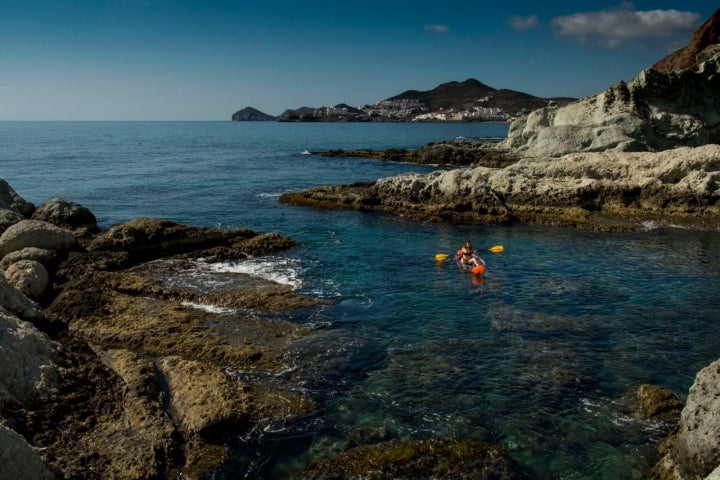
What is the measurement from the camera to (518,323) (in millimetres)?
19953

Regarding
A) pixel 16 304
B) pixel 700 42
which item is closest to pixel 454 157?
pixel 16 304

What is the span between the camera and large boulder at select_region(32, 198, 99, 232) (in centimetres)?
3177

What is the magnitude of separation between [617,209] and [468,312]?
23110 millimetres

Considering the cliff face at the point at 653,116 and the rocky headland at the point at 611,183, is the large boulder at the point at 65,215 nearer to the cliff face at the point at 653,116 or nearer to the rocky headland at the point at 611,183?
the rocky headland at the point at 611,183

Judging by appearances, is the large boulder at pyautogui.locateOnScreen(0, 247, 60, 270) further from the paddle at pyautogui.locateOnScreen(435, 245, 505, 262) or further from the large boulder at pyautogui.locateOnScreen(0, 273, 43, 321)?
the paddle at pyautogui.locateOnScreen(435, 245, 505, 262)

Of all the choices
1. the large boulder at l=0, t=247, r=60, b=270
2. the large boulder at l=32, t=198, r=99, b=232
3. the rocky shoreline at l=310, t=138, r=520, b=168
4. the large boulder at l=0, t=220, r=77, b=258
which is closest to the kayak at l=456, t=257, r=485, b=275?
the large boulder at l=0, t=247, r=60, b=270

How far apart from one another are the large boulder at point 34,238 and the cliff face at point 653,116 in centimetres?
A: 5110

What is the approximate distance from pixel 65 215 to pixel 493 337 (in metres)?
27.0

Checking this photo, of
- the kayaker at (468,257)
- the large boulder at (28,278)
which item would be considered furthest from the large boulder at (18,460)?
the kayaker at (468,257)

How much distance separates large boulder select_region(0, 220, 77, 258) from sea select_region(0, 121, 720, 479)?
873 cm

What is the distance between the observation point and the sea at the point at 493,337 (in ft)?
42.1

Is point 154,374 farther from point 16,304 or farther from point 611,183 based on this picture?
point 611,183

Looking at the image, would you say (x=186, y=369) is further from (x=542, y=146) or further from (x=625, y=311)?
(x=542, y=146)

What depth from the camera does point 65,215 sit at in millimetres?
31844
